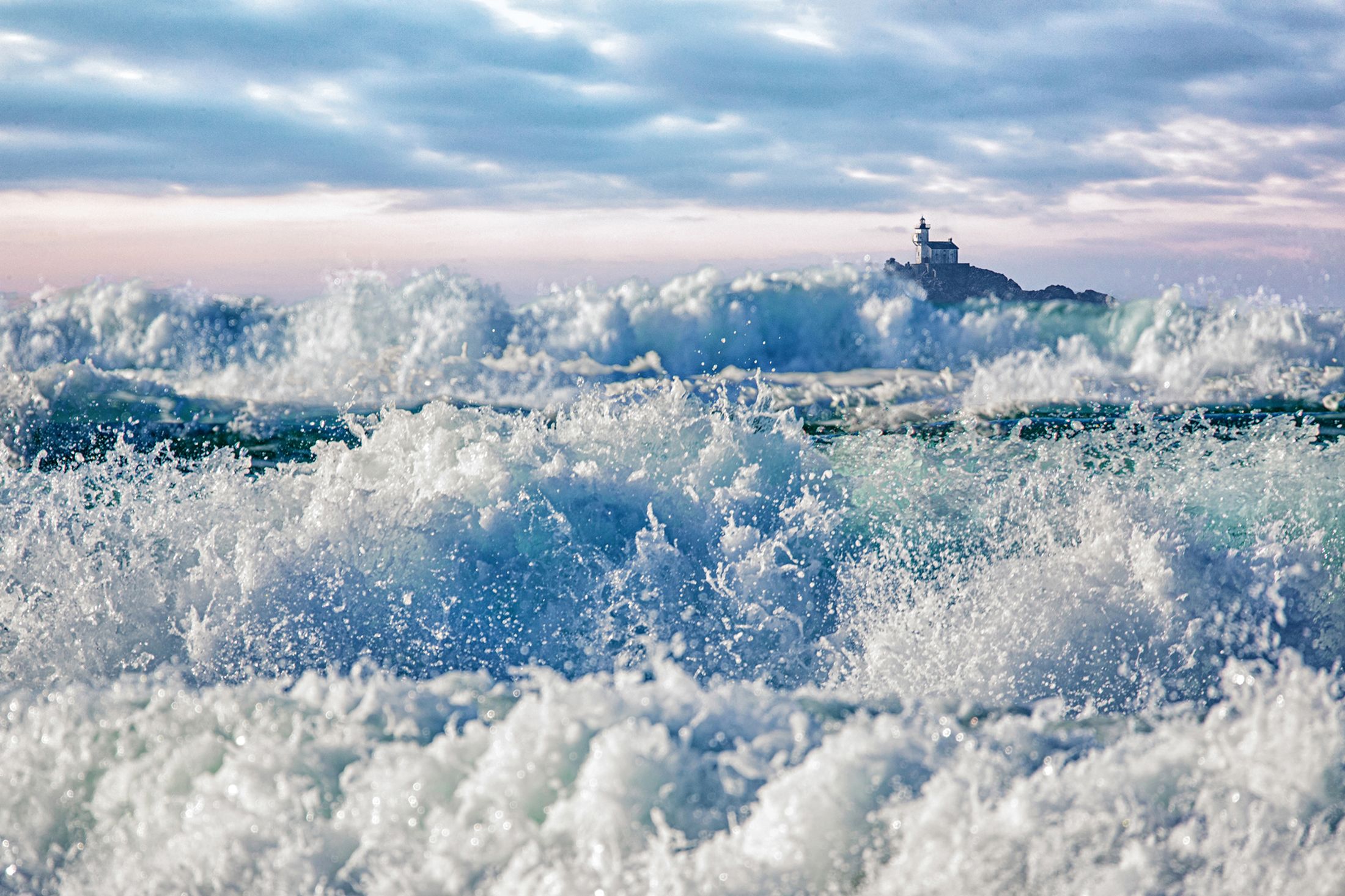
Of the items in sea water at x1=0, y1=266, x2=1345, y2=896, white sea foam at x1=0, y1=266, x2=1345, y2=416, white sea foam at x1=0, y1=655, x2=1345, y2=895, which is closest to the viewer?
white sea foam at x1=0, y1=655, x2=1345, y2=895

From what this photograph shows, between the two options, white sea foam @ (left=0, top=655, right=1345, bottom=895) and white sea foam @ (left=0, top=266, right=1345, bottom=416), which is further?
white sea foam @ (left=0, top=266, right=1345, bottom=416)

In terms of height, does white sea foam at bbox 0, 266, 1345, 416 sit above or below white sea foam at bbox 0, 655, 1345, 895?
above

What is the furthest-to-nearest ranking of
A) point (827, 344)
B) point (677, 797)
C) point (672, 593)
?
point (827, 344), point (672, 593), point (677, 797)

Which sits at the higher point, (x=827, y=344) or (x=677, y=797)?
(x=827, y=344)

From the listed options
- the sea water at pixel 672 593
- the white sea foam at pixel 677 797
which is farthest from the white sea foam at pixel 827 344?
the white sea foam at pixel 677 797

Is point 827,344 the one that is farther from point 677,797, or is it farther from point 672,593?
point 677,797

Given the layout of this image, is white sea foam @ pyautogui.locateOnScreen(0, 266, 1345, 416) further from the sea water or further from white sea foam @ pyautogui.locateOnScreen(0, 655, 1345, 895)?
white sea foam @ pyautogui.locateOnScreen(0, 655, 1345, 895)

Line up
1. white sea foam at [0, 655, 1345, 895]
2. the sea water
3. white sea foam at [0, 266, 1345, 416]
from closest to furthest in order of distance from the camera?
white sea foam at [0, 655, 1345, 895] → the sea water → white sea foam at [0, 266, 1345, 416]

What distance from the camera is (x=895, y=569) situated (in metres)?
5.27

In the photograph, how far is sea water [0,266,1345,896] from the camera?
2.62 m

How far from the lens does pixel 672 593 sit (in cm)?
499

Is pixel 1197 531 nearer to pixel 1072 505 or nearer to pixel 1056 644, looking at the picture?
pixel 1072 505

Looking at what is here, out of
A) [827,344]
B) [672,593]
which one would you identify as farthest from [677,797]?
[827,344]

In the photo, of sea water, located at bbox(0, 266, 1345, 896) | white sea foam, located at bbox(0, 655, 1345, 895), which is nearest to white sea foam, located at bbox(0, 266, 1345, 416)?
sea water, located at bbox(0, 266, 1345, 896)
